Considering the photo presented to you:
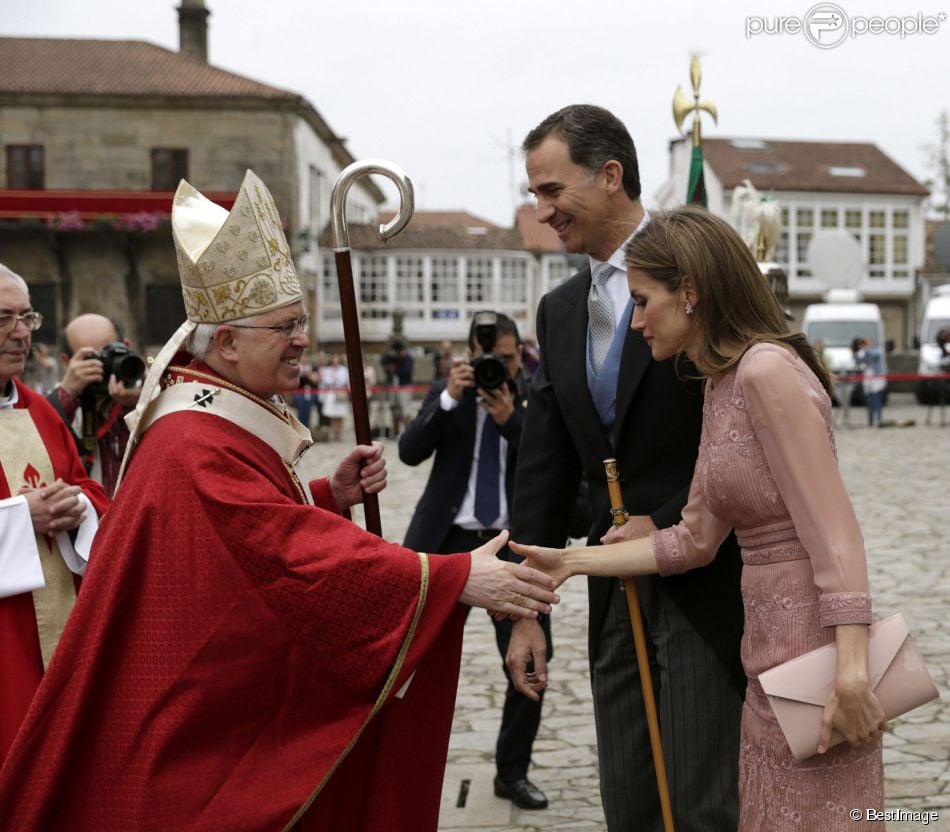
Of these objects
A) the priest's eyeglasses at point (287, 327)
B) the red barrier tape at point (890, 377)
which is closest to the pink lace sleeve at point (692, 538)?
the priest's eyeglasses at point (287, 327)

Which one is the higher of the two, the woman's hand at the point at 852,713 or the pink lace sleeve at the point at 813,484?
the pink lace sleeve at the point at 813,484

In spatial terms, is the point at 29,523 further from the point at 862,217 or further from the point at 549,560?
the point at 862,217

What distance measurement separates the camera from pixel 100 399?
16.3 ft

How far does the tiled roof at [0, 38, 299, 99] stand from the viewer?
122 feet

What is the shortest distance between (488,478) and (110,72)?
36.6 meters

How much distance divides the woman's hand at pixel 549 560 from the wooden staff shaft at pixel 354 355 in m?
0.44

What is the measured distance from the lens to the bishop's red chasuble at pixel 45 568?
11.9 ft

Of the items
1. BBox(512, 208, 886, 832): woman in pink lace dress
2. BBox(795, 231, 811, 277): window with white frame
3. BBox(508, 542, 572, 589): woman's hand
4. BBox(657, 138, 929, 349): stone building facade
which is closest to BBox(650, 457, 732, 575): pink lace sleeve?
BBox(512, 208, 886, 832): woman in pink lace dress

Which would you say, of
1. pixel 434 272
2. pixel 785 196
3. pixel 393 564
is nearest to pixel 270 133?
pixel 434 272

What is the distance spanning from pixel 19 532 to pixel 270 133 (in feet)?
116

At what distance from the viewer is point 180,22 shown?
4175 cm

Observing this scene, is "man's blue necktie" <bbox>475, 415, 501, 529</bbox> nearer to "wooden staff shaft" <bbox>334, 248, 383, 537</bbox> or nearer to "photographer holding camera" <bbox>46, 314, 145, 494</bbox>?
"photographer holding camera" <bbox>46, 314, 145, 494</bbox>

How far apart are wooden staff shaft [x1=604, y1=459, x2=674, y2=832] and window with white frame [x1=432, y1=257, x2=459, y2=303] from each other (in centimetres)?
4406

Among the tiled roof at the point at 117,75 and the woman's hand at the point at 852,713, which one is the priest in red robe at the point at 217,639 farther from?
the tiled roof at the point at 117,75
